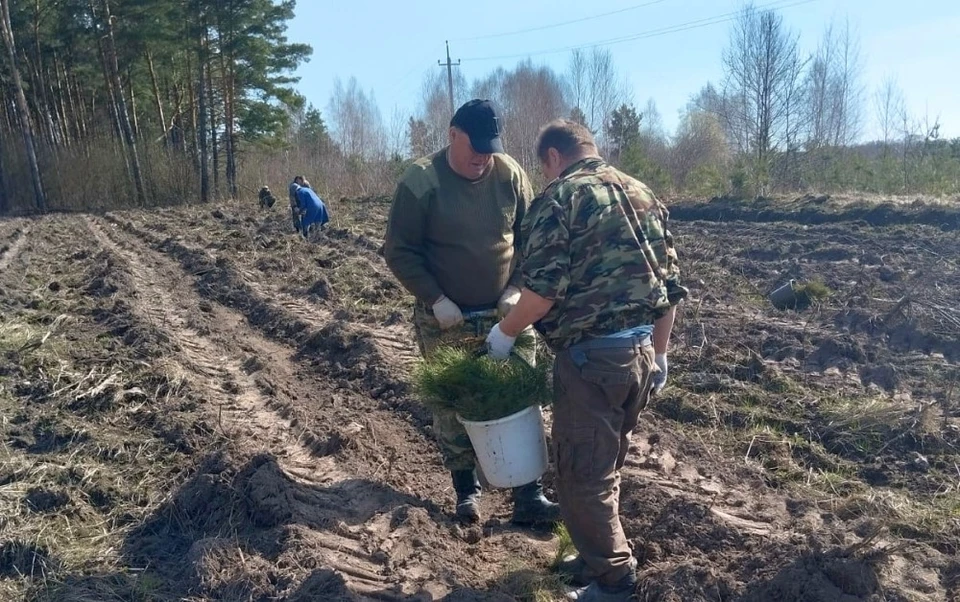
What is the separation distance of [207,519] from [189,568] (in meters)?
0.52

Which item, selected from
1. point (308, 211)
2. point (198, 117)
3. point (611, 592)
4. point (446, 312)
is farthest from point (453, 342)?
point (198, 117)

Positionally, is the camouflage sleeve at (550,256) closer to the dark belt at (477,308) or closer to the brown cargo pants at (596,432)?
the brown cargo pants at (596,432)

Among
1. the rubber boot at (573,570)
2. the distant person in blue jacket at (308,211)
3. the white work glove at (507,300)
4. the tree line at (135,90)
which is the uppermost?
the tree line at (135,90)

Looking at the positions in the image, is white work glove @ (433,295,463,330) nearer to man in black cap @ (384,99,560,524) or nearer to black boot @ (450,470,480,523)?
man in black cap @ (384,99,560,524)

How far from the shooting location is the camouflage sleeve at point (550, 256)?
300 cm

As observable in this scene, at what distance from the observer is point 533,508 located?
4062 mm

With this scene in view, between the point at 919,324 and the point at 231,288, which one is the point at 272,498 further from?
the point at 231,288

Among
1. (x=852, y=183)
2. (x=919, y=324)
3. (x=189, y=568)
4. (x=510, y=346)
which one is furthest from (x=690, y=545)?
(x=852, y=183)

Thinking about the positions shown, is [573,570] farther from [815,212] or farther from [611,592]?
[815,212]

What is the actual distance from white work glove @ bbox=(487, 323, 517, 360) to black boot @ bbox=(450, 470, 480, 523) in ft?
3.31

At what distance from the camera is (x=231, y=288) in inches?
408

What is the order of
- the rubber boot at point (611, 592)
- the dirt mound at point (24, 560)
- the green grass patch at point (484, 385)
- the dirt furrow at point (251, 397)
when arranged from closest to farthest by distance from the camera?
1. the rubber boot at point (611, 592)
2. the green grass patch at point (484, 385)
3. the dirt mound at point (24, 560)
4. the dirt furrow at point (251, 397)

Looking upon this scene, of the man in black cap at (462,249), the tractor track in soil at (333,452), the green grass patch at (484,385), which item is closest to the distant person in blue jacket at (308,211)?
the tractor track in soil at (333,452)

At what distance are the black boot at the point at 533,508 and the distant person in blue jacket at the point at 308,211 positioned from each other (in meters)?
11.7
